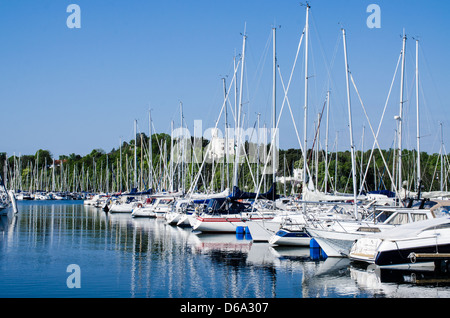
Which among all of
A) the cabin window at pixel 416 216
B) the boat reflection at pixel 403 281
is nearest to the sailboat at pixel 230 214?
the cabin window at pixel 416 216

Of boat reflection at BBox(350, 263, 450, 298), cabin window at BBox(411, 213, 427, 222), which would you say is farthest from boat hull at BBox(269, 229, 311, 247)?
boat reflection at BBox(350, 263, 450, 298)

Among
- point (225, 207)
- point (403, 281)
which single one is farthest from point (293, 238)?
point (403, 281)

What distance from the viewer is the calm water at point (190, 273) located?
72.0 feet

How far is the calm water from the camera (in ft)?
72.0

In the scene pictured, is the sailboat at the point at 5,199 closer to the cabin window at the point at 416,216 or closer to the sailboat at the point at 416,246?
the cabin window at the point at 416,216

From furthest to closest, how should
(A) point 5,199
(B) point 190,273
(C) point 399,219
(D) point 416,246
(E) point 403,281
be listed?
(A) point 5,199 < (C) point 399,219 < (B) point 190,273 < (D) point 416,246 < (E) point 403,281

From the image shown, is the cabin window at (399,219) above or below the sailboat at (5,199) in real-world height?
above

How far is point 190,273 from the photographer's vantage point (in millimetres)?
26281

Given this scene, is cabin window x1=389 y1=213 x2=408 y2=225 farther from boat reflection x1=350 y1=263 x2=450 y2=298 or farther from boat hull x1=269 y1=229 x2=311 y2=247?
boat hull x1=269 y1=229 x2=311 y2=247

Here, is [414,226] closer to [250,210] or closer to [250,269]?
[250,269]

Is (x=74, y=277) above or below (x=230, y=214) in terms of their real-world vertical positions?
below

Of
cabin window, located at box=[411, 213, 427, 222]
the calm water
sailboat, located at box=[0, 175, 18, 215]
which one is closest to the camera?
the calm water

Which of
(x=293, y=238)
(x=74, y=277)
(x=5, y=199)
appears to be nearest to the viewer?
(x=74, y=277)

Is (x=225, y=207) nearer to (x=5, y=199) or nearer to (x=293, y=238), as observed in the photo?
(x=293, y=238)
